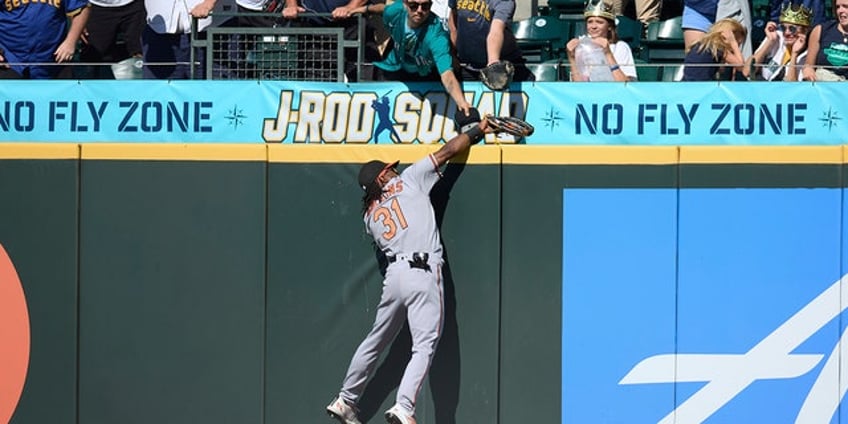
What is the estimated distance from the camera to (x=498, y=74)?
9.80 meters

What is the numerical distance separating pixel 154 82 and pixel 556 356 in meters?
3.28

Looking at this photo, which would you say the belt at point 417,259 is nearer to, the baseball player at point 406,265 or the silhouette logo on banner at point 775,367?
the baseball player at point 406,265

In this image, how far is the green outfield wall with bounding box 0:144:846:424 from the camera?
32.9ft

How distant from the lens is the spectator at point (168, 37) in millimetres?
10789

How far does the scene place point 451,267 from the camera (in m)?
10.1

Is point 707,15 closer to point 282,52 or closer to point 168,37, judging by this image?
point 282,52

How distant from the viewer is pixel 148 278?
10.3m

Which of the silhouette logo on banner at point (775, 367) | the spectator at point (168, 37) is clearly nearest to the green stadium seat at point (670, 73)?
the silhouette logo on banner at point (775, 367)

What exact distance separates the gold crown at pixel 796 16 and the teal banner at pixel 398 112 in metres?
0.99

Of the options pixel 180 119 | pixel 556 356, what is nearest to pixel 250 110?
pixel 180 119

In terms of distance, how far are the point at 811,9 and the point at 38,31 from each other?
5.71 metres

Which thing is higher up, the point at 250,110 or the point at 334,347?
the point at 250,110

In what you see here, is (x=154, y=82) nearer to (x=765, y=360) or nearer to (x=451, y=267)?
(x=451, y=267)

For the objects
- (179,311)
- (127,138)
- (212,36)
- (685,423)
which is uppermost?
(212,36)
